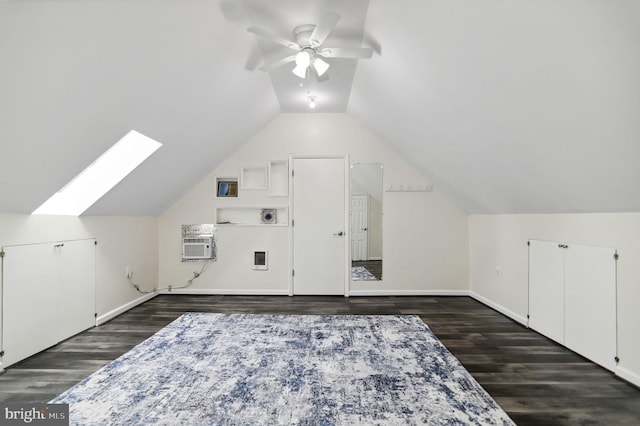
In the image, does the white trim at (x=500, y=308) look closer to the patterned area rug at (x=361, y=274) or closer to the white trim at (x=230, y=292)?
the patterned area rug at (x=361, y=274)

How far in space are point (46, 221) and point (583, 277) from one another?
14.7ft

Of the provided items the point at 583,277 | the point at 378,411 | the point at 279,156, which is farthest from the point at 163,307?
the point at 583,277

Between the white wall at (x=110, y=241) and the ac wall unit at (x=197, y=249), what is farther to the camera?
the ac wall unit at (x=197, y=249)

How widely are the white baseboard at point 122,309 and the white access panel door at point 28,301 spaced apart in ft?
2.04

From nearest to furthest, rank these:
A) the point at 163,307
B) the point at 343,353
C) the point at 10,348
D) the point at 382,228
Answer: the point at 10,348
the point at 343,353
the point at 163,307
the point at 382,228

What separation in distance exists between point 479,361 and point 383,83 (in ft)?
8.43

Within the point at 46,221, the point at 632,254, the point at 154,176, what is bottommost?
the point at 632,254

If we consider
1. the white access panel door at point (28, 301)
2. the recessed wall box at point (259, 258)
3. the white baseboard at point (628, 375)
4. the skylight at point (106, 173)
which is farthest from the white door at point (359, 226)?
the white access panel door at point (28, 301)

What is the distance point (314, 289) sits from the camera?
4910 millimetres

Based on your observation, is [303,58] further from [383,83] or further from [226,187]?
[226,187]

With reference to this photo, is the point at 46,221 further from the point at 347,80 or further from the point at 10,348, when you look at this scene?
the point at 347,80

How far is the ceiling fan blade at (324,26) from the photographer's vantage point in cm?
219

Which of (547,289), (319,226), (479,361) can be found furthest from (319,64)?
(547,289)

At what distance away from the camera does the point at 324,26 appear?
234cm
